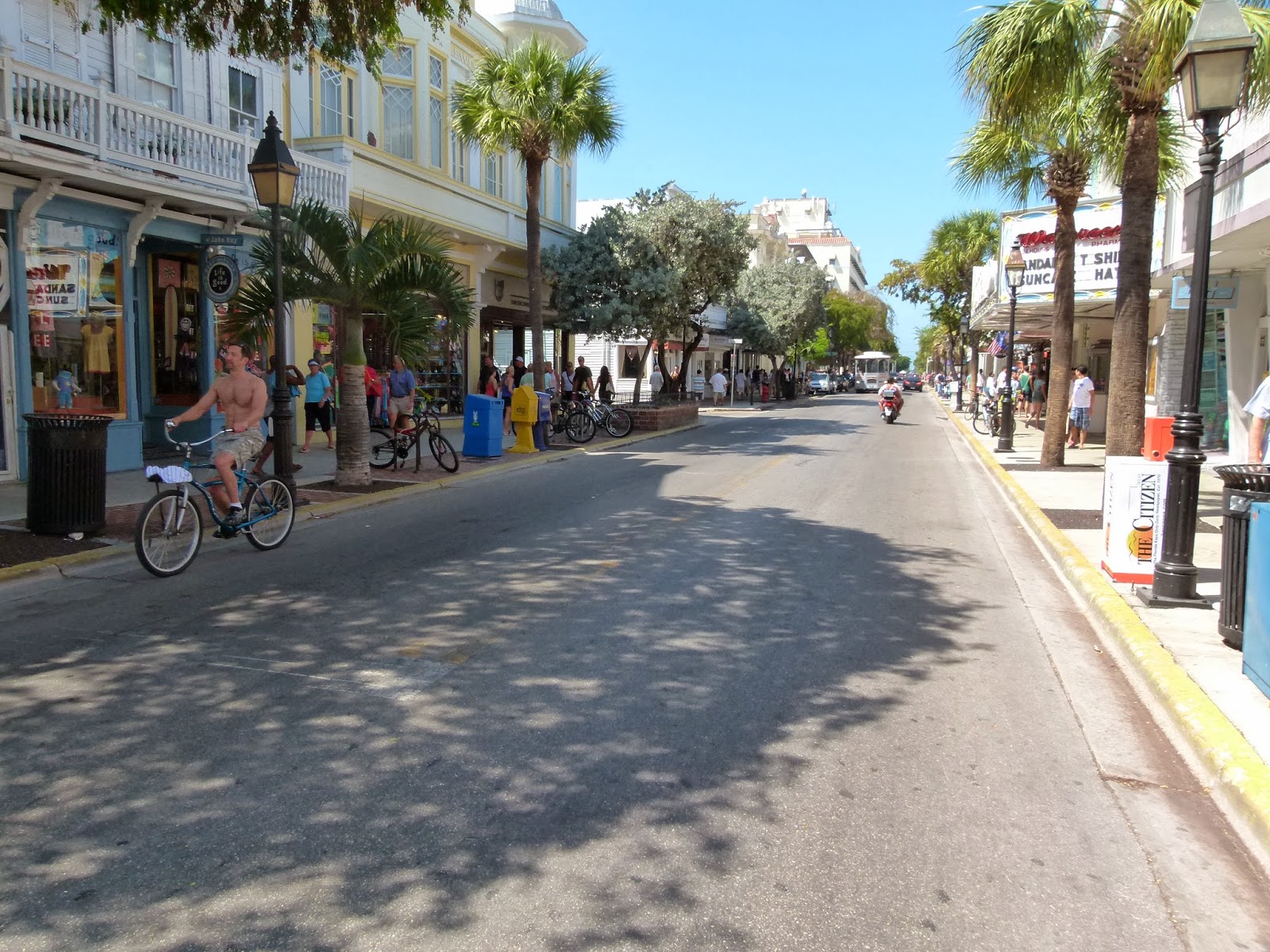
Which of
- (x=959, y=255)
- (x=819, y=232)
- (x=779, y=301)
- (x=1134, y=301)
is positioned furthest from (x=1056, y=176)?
(x=819, y=232)

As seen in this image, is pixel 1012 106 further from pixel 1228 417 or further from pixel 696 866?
pixel 696 866

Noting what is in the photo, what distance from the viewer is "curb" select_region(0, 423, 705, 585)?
7.77 m

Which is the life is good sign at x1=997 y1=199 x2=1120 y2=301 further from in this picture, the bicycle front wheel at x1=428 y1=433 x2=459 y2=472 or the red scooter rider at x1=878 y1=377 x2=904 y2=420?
the bicycle front wheel at x1=428 y1=433 x2=459 y2=472

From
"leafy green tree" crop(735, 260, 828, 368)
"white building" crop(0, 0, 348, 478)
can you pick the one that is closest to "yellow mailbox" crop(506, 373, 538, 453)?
"white building" crop(0, 0, 348, 478)

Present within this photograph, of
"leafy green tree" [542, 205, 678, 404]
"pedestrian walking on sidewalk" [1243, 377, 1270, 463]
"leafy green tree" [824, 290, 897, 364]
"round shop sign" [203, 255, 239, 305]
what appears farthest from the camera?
"leafy green tree" [824, 290, 897, 364]

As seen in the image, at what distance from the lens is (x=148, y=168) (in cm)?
1332

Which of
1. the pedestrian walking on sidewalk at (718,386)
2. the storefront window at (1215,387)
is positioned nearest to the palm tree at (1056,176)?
the storefront window at (1215,387)

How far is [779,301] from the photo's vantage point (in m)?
48.3

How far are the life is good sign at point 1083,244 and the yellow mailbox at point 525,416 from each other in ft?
38.8

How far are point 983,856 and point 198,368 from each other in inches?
621

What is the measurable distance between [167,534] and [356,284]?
5457 mm

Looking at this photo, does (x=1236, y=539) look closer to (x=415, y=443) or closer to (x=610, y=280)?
(x=415, y=443)

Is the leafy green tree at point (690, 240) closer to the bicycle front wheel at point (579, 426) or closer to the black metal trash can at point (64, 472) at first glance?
the bicycle front wheel at point (579, 426)

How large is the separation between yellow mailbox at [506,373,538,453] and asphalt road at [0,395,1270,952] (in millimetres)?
10678
